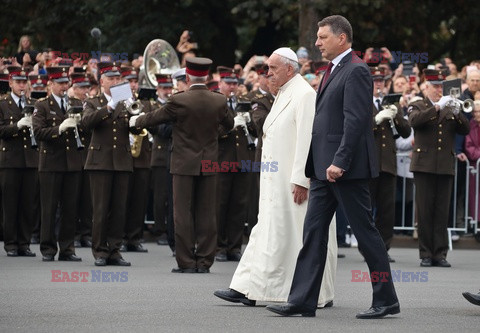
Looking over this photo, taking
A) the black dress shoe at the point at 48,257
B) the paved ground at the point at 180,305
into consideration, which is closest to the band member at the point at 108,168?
the paved ground at the point at 180,305

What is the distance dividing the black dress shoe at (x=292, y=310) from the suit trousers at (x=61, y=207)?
620 centimetres

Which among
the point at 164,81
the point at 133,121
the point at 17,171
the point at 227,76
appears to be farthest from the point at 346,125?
the point at 17,171

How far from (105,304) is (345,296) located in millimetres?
2350

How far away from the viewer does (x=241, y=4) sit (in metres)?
28.2

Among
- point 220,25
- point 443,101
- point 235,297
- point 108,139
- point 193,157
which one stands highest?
point 220,25

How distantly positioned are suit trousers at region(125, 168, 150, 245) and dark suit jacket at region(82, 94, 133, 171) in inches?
98.1

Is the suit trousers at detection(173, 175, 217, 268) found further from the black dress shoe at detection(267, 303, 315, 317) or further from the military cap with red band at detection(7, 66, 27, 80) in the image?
the black dress shoe at detection(267, 303, 315, 317)

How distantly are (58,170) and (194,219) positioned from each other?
2.17 metres

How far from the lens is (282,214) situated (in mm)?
11711

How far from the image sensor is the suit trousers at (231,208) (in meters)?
17.6

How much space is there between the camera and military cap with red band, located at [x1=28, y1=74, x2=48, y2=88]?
18562 mm

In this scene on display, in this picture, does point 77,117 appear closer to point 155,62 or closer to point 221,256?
point 221,256

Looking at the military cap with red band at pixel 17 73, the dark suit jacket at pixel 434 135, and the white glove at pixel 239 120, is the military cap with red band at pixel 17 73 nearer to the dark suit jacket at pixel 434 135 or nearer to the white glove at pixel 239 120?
the white glove at pixel 239 120

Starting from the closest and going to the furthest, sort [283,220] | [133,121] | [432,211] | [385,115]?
[283,220], [133,121], [432,211], [385,115]
